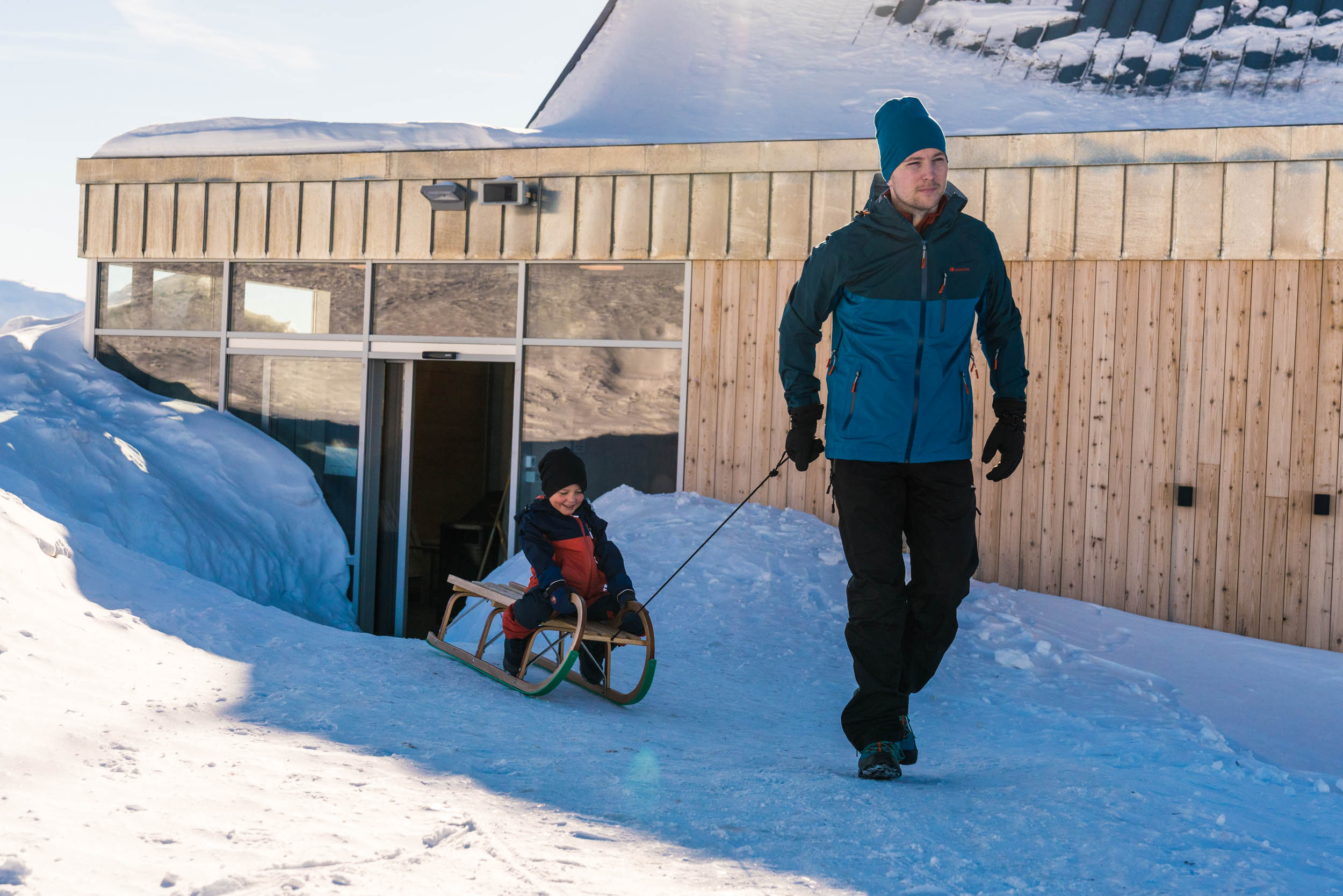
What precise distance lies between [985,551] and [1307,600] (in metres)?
1.98

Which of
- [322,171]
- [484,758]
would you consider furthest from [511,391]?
[484,758]

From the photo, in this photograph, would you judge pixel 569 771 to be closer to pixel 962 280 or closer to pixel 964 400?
pixel 964 400

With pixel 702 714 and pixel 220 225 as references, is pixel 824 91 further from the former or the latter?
pixel 702 714

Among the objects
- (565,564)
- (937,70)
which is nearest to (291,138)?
(937,70)

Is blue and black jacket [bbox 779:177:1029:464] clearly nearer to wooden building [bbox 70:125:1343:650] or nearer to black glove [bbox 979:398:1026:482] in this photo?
black glove [bbox 979:398:1026:482]

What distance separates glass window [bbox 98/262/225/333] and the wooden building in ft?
0.09

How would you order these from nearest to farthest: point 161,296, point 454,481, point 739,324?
point 739,324, point 161,296, point 454,481

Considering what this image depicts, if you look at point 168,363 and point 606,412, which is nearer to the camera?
point 606,412

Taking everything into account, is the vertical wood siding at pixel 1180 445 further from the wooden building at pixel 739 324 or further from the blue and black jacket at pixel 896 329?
the blue and black jacket at pixel 896 329

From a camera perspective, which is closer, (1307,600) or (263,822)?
(263,822)

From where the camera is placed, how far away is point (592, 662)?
4516mm

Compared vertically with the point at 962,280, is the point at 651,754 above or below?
below

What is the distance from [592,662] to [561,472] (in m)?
0.87

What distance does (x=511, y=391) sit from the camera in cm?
910
